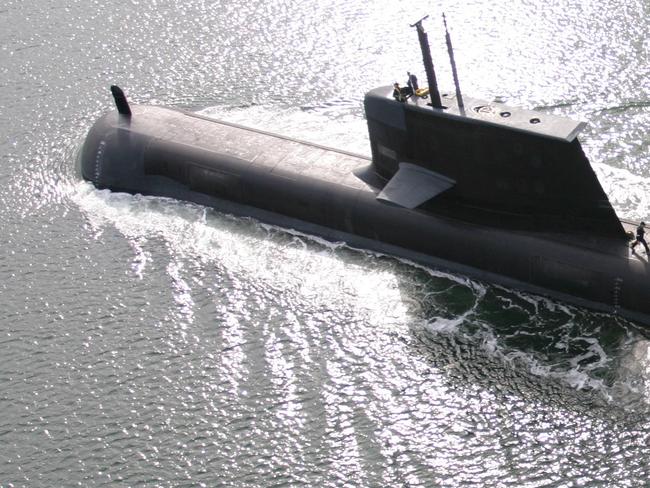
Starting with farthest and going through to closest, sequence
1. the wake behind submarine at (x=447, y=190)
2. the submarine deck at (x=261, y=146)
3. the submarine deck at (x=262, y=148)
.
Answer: the submarine deck at (x=261, y=146) < the submarine deck at (x=262, y=148) < the wake behind submarine at (x=447, y=190)

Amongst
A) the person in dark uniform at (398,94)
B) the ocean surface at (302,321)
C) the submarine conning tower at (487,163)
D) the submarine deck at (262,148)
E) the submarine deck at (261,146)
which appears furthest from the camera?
the submarine deck at (261,146)

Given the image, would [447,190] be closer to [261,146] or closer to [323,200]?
[323,200]

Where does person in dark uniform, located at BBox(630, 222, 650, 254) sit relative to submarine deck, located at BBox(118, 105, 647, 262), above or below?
below

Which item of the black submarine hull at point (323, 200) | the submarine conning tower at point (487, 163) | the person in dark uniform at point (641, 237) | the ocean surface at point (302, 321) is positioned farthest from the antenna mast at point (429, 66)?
the person in dark uniform at point (641, 237)

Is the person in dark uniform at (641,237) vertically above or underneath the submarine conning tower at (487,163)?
underneath

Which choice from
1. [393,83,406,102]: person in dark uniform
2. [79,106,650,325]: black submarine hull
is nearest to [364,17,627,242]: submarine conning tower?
[393,83,406,102]: person in dark uniform

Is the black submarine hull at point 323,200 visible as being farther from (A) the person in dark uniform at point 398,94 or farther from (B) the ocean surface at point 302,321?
(A) the person in dark uniform at point 398,94

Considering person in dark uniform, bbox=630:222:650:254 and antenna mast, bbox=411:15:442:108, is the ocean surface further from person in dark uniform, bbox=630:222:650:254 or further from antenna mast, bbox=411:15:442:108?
antenna mast, bbox=411:15:442:108

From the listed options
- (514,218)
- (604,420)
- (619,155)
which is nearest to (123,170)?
(514,218)
